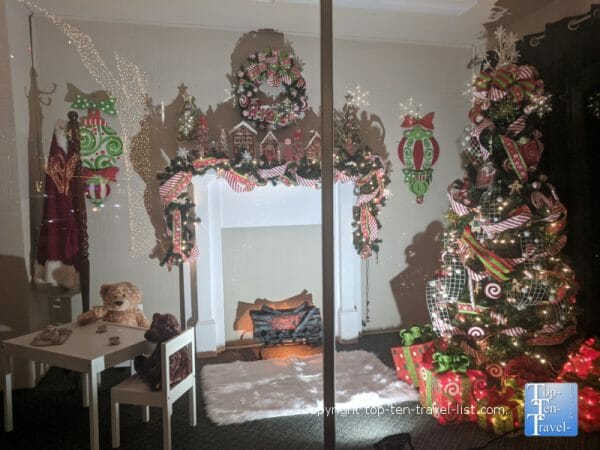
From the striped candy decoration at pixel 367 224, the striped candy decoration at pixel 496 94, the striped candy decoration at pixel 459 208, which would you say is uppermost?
the striped candy decoration at pixel 496 94

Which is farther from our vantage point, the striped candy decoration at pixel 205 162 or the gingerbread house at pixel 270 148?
the gingerbread house at pixel 270 148

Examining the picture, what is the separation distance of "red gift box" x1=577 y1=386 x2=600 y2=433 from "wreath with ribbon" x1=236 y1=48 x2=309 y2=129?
2.01 metres

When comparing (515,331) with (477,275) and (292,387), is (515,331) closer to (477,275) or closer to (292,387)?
(477,275)

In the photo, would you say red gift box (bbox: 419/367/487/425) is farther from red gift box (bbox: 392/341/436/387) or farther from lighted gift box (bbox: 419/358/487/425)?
red gift box (bbox: 392/341/436/387)

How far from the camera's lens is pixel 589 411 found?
6.10ft

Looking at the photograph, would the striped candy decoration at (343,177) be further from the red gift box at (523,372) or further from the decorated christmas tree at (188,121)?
the red gift box at (523,372)

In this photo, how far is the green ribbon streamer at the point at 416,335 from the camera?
7.07ft

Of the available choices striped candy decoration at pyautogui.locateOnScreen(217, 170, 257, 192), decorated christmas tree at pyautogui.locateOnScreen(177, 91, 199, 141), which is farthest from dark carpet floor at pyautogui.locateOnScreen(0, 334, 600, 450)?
decorated christmas tree at pyautogui.locateOnScreen(177, 91, 199, 141)

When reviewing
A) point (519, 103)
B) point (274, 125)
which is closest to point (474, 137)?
point (519, 103)

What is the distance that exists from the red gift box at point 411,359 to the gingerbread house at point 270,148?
125 centimetres

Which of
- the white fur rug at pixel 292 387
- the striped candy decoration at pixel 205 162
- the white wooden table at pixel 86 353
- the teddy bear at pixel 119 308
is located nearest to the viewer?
the white wooden table at pixel 86 353

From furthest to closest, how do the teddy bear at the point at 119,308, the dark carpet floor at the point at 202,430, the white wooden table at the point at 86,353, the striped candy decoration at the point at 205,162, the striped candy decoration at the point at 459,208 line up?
the striped candy decoration at the point at 459,208 → the striped candy decoration at the point at 205,162 → the teddy bear at the point at 119,308 → the dark carpet floor at the point at 202,430 → the white wooden table at the point at 86,353

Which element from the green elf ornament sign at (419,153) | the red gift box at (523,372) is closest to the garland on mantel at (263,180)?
the green elf ornament sign at (419,153)

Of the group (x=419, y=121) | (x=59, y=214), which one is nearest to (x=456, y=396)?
(x=419, y=121)
